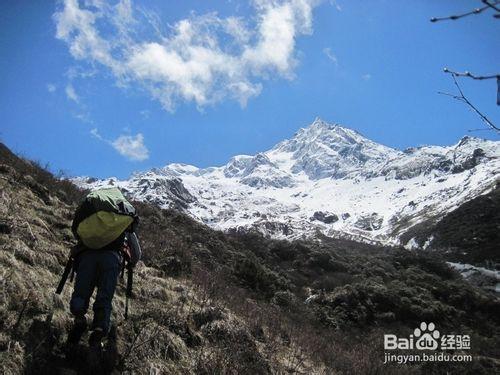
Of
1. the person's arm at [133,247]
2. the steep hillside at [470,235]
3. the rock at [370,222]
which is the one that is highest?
the rock at [370,222]

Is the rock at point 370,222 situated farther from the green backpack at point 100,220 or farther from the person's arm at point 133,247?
the green backpack at point 100,220

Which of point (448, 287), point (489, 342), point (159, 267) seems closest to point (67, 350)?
point (159, 267)

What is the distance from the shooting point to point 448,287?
19.7m

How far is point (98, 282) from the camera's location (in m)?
5.14

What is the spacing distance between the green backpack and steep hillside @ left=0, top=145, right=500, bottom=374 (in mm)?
1088

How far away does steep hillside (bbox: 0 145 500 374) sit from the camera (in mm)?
5301

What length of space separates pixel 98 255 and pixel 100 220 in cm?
41

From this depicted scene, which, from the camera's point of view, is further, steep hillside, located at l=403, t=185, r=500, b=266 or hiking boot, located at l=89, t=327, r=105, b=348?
steep hillside, located at l=403, t=185, r=500, b=266

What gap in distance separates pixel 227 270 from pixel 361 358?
6529 millimetres

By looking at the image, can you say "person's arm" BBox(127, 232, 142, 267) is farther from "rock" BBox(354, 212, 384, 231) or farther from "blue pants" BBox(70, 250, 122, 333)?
"rock" BBox(354, 212, 384, 231)

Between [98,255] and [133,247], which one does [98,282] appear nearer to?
[98,255]

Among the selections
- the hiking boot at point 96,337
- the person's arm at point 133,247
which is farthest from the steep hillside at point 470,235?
the hiking boot at point 96,337

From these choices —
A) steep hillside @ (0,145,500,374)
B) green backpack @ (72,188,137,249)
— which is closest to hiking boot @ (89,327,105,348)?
steep hillside @ (0,145,500,374)

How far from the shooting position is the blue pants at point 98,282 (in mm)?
4898
